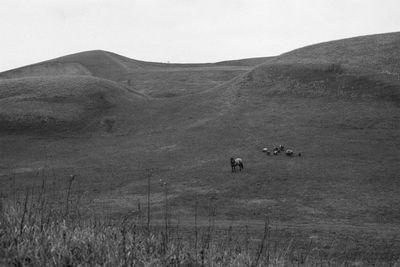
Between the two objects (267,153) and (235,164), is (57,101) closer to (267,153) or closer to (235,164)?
(267,153)

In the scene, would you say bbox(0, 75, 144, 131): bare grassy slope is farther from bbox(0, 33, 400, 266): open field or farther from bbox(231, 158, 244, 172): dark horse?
bbox(231, 158, 244, 172): dark horse

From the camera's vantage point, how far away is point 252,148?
43406 millimetres

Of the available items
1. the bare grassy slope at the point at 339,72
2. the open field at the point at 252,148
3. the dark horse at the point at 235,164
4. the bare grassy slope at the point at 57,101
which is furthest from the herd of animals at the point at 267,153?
the bare grassy slope at the point at 57,101

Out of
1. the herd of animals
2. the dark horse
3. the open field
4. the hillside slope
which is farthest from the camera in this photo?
the herd of animals

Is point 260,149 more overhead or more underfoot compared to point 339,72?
more underfoot

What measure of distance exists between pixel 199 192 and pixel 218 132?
19726 mm

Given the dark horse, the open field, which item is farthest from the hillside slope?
the dark horse

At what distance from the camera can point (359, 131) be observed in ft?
149

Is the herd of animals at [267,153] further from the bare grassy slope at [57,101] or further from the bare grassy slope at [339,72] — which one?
the bare grassy slope at [57,101]

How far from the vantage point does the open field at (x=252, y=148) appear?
86.5 ft

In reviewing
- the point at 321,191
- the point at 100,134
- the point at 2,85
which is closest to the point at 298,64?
the point at 100,134

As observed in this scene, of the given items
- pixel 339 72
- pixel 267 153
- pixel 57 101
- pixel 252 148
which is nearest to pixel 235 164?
pixel 267 153

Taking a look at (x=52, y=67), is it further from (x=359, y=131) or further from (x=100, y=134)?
(x=359, y=131)

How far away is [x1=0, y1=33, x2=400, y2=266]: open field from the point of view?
2636 centimetres
